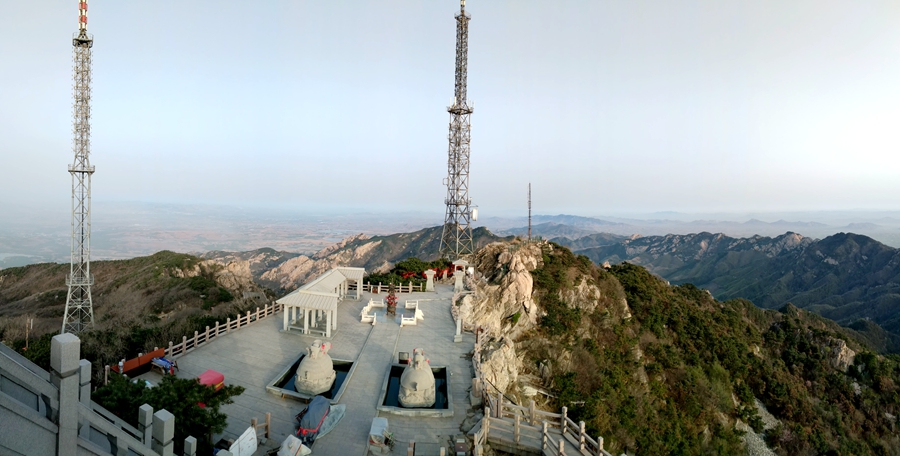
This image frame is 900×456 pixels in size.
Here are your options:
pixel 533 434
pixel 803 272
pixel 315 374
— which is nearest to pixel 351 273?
pixel 315 374

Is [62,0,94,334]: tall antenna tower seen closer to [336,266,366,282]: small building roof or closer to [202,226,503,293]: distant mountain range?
[336,266,366,282]: small building roof

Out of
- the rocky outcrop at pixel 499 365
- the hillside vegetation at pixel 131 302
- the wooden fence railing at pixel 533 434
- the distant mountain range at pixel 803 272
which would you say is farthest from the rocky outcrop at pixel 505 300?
the distant mountain range at pixel 803 272

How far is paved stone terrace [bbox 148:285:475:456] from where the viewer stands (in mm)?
9188

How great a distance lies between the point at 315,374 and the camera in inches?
429

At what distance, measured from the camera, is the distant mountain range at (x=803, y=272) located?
62728 millimetres

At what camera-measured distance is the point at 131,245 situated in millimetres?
57281

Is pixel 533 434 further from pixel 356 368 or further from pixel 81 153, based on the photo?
pixel 81 153

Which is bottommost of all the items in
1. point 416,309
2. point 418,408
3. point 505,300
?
point 418,408

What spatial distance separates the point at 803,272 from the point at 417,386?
361ft

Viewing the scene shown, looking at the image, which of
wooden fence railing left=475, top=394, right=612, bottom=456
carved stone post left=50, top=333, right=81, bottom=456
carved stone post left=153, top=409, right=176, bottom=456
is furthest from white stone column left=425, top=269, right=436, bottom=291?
carved stone post left=50, top=333, right=81, bottom=456

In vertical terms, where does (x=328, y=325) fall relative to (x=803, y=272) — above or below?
above

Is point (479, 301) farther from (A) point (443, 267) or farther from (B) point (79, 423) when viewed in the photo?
(B) point (79, 423)

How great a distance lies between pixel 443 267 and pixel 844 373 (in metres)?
32.4

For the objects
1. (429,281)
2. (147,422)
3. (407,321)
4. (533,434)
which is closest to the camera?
(147,422)
